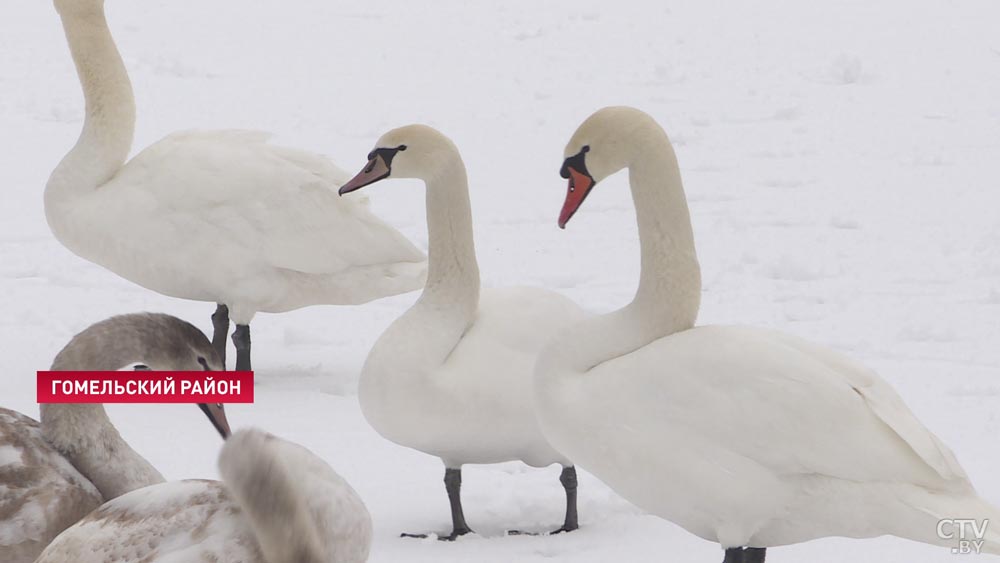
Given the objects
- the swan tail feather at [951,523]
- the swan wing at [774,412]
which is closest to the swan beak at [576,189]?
the swan wing at [774,412]

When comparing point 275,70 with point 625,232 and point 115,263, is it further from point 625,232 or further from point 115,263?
point 115,263

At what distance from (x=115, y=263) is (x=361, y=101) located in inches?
226

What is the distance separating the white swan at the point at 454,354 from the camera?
470 cm

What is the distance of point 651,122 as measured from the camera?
431 cm

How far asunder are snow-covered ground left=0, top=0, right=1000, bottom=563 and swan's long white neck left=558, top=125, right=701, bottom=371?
2.35 ft

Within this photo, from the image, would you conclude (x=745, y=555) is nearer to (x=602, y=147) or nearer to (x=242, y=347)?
(x=602, y=147)

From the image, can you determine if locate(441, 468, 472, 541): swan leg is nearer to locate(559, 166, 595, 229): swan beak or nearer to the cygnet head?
locate(559, 166, 595, 229): swan beak

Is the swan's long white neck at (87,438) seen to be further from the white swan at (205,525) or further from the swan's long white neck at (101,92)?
the swan's long white neck at (101,92)

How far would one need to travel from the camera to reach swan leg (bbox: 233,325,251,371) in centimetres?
657

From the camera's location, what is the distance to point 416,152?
5.18 metres

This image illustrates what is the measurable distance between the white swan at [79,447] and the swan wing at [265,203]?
7.72 ft

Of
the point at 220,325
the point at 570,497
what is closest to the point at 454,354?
the point at 570,497

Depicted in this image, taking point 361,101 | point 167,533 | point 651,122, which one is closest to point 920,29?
point 361,101

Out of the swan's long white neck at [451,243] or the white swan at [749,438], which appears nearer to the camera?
the white swan at [749,438]
